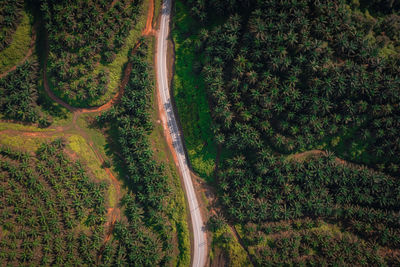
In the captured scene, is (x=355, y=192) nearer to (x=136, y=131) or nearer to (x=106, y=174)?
(x=136, y=131)

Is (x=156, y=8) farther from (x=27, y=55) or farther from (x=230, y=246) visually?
(x=230, y=246)

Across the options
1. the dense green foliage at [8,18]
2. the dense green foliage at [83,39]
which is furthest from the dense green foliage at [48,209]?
the dense green foliage at [8,18]

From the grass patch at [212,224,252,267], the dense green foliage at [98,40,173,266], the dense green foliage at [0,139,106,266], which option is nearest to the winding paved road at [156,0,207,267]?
the dense green foliage at [98,40,173,266]

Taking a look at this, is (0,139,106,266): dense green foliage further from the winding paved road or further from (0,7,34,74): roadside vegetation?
(0,7,34,74): roadside vegetation

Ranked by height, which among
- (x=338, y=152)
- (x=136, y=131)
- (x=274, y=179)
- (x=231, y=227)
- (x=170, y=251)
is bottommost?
(x=170, y=251)

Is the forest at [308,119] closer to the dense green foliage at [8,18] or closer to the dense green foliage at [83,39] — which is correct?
the dense green foliage at [83,39]

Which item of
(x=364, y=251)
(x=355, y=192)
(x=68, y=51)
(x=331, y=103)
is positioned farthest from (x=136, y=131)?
(x=364, y=251)

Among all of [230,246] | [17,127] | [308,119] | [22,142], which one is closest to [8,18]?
[17,127]
